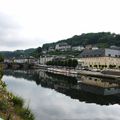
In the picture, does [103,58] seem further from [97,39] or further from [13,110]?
[13,110]

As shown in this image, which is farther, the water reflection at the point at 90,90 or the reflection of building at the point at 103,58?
the reflection of building at the point at 103,58

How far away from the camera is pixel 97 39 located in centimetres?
16875

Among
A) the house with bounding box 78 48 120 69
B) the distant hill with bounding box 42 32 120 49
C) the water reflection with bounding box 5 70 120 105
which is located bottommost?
the water reflection with bounding box 5 70 120 105

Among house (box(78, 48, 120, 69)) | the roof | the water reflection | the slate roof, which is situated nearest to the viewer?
the water reflection

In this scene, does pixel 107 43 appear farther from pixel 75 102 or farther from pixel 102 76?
pixel 75 102

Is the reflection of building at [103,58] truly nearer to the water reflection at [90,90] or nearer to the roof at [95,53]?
the roof at [95,53]

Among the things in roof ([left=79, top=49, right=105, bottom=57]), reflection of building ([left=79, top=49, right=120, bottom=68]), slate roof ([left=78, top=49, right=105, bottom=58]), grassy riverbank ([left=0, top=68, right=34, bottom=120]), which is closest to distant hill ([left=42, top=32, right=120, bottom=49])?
slate roof ([left=78, top=49, right=105, bottom=58])

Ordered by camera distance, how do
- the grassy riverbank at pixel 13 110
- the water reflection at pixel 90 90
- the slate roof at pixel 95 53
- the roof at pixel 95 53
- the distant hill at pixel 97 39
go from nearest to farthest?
the grassy riverbank at pixel 13 110 → the water reflection at pixel 90 90 → the slate roof at pixel 95 53 → the roof at pixel 95 53 → the distant hill at pixel 97 39

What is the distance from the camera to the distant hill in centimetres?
15375

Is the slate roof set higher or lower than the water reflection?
higher

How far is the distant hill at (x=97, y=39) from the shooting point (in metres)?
154

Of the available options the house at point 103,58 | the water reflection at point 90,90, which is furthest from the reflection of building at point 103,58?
the water reflection at point 90,90

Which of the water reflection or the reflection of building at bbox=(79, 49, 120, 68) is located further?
the reflection of building at bbox=(79, 49, 120, 68)

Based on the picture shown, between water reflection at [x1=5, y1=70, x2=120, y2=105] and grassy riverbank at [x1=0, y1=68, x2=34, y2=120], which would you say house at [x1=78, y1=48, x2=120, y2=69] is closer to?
water reflection at [x1=5, y1=70, x2=120, y2=105]
